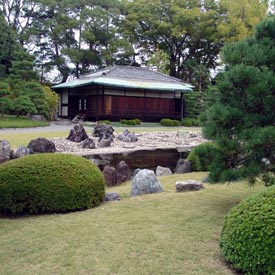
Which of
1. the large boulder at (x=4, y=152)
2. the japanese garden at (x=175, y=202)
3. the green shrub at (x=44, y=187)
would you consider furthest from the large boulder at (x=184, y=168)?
the large boulder at (x=4, y=152)

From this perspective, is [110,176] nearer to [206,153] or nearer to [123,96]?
[206,153]

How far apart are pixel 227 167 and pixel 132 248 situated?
1.90 m

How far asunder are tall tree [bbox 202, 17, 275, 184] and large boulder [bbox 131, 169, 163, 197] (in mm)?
1600

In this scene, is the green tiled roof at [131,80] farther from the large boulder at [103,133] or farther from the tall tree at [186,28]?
the large boulder at [103,133]

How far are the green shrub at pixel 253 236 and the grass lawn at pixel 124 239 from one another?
22 centimetres

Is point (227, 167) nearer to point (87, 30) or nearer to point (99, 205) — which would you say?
point (99, 205)

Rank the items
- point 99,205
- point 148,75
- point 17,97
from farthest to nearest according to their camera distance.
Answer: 1. point 148,75
2. point 17,97
3. point 99,205

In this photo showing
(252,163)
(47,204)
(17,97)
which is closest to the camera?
(252,163)

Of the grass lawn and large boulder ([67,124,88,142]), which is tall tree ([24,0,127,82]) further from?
the grass lawn

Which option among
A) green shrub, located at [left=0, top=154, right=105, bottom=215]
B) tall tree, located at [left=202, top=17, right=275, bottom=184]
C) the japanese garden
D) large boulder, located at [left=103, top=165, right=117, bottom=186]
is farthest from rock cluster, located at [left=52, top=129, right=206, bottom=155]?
tall tree, located at [left=202, top=17, right=275, bottom=184]

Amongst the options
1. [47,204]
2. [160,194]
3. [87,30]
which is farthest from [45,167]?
[87,30]

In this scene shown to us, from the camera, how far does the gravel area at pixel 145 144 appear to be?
14.6 meters

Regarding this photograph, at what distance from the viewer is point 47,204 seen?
200 inches

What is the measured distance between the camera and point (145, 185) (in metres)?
6.24
